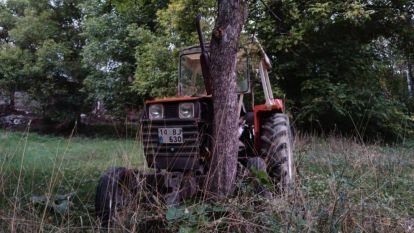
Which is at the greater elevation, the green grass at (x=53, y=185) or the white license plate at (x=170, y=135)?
the white license plate at (x=170, y=135)

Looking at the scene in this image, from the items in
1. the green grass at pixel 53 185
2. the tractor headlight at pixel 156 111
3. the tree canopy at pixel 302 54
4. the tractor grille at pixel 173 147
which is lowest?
the green grass at pixel 53 185

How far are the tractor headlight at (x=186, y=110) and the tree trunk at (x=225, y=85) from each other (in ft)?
1.73

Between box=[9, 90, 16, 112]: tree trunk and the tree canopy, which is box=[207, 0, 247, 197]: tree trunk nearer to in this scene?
the tree canopy

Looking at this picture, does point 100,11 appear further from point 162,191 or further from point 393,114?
point 162,191

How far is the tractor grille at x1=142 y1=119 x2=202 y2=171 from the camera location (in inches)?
171

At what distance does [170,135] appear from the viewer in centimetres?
449

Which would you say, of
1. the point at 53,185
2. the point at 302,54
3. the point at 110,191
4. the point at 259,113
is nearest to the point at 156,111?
the point at 110,191

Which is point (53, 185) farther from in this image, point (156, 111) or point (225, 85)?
point (225, 85)

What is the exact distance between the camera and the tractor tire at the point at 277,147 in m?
4.85

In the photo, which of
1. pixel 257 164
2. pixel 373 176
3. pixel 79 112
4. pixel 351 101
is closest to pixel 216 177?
pixel 257 164

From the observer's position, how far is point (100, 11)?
17.9 m

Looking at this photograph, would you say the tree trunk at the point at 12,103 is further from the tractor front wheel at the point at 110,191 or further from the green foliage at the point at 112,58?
the tractor front wheel at the point at 110,191

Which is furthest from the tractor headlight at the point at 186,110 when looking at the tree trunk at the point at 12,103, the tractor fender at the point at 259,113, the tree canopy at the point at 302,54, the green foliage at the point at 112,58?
the tree trunk at the point at 12,103

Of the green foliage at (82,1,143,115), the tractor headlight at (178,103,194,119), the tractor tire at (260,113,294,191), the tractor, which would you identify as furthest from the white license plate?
the green foliage at (82,1,143,115)
